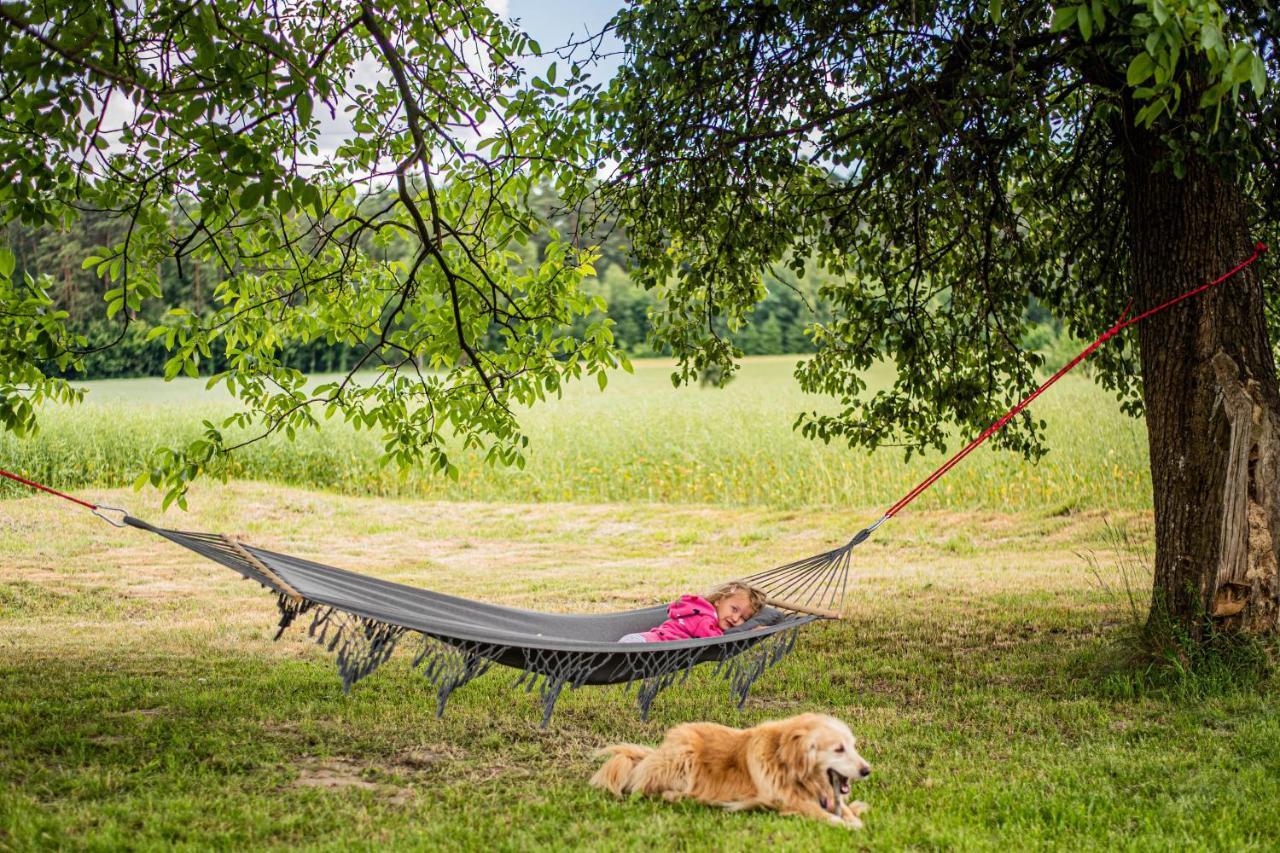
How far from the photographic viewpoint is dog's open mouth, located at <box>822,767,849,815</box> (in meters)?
2.45

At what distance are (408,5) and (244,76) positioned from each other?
1538 mm

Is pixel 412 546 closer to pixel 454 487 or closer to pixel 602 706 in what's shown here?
pixel 454 487

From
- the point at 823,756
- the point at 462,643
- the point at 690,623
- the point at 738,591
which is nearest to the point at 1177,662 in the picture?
the point at 738,591

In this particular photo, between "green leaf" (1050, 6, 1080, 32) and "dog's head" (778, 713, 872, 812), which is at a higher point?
"green leaf" (1050, 6, 1080, 32)

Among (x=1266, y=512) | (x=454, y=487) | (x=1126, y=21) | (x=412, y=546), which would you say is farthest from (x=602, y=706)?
(x=454, y=487)

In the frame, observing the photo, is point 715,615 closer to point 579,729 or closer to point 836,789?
point 579,729

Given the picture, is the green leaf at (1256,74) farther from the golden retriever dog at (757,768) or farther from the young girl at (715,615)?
the young girl at (715,615)

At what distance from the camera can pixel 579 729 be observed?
11.3ft

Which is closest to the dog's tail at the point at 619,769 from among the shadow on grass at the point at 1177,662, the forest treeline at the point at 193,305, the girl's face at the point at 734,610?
the girl's face at the point at 734,610

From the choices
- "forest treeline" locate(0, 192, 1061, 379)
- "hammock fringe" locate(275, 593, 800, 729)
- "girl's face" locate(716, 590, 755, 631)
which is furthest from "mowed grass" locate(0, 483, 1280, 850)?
"forest treeline" locate(0, 192, 1061, 379)

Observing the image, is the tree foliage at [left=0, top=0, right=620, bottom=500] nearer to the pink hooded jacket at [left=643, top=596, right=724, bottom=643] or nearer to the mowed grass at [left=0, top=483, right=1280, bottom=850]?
→ the mowed grass at [left=0, top=483, right=1280, bottom=850]

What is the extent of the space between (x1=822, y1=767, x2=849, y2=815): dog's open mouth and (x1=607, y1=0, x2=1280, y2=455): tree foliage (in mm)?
2047

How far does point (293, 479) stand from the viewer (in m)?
10.1

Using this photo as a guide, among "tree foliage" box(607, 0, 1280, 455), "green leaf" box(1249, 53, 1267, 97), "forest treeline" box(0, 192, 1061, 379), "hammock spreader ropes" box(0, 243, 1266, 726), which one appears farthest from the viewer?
"forest treeline" box(0, 192, 1061, 379)
